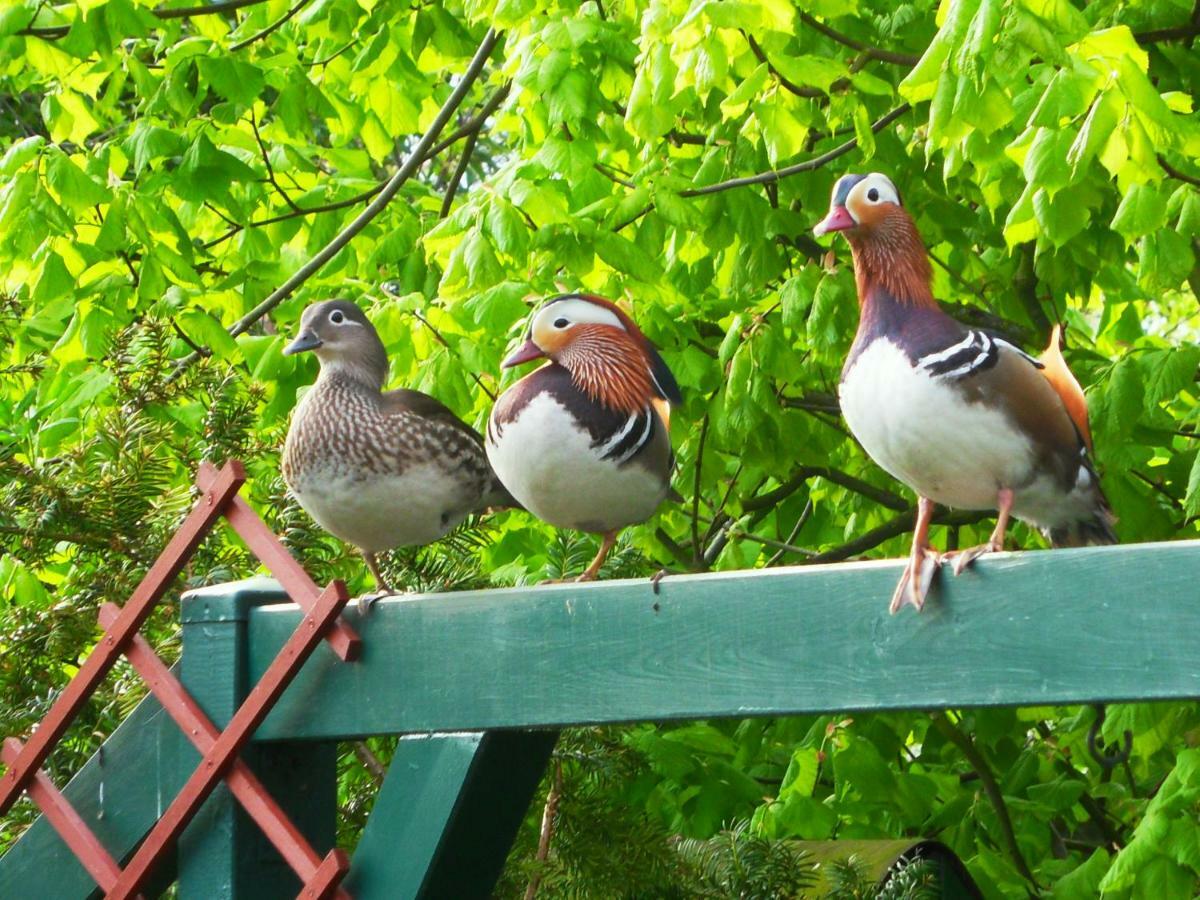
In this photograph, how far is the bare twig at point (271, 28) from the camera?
512 centimetres

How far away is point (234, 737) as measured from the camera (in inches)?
94.8

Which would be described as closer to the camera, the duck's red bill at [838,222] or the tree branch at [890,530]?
the duck's red bill at [838,222]

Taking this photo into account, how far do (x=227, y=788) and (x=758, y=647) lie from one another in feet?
3.07

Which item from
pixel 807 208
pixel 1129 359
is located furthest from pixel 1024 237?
pixel 807 208

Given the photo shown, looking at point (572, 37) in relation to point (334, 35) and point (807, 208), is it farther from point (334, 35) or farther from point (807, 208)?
point (334, 35)

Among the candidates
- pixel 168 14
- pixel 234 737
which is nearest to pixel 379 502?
pixel 234 737

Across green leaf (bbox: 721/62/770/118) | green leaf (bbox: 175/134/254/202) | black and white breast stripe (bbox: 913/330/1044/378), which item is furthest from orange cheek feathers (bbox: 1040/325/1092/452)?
green leaf (bbox: 175/134/254/202)

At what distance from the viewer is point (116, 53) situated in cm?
510

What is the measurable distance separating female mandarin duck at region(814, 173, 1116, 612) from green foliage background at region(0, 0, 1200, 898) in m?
0.56

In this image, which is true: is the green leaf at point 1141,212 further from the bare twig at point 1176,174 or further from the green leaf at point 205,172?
the green leaf at point 205,172

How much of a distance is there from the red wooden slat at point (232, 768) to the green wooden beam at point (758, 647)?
0.09 meters

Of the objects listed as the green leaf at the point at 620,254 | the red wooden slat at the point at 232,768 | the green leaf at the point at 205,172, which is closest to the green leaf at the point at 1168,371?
the green leaf at the point at 620,254

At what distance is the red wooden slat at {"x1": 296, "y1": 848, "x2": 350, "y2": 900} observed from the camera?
226 cm

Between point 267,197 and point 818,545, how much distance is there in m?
2.22
